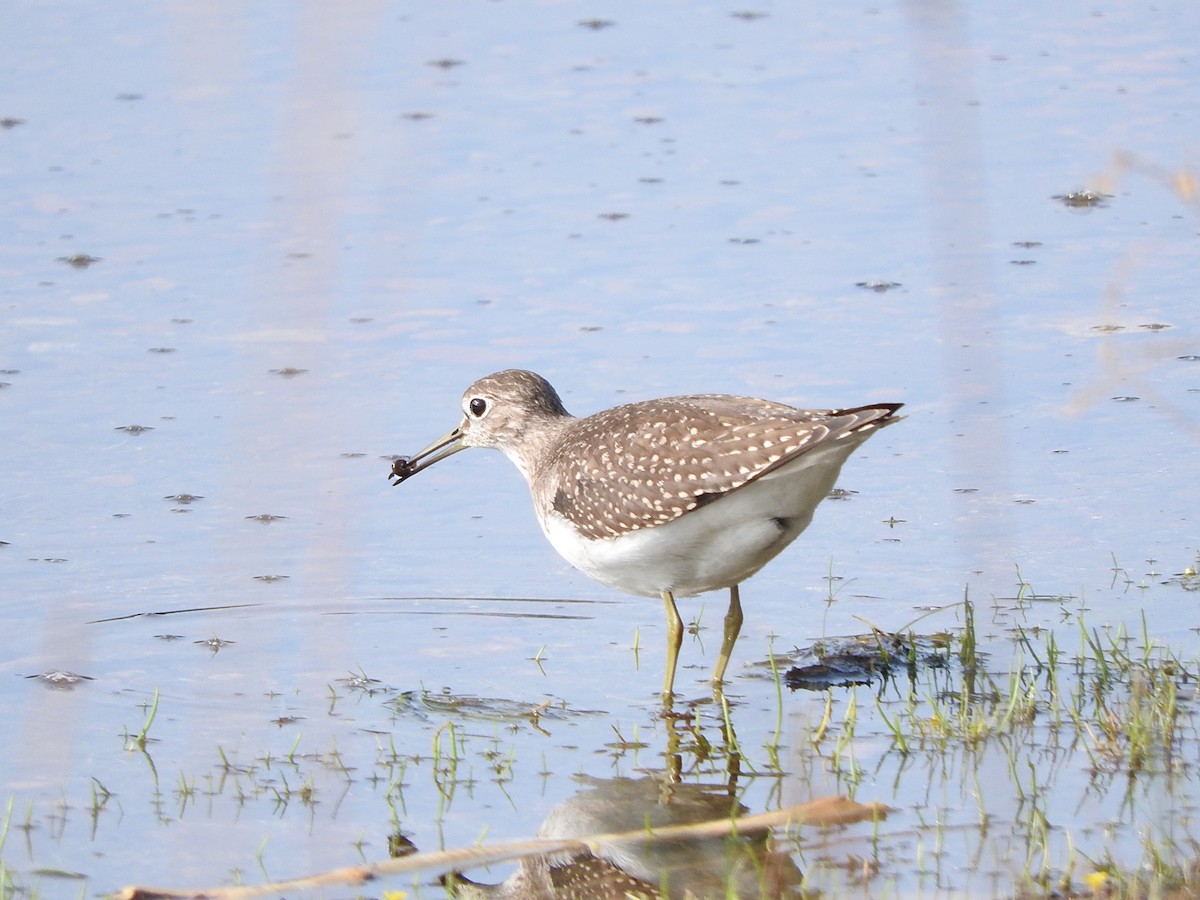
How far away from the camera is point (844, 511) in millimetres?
7754

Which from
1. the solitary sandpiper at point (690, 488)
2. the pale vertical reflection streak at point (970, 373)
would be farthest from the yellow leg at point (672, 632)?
the pale vertical reflection streak at point (970, 373)

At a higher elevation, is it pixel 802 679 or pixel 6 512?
pixel 6 512

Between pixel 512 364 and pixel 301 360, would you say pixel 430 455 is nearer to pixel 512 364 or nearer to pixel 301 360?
pixel 512 364

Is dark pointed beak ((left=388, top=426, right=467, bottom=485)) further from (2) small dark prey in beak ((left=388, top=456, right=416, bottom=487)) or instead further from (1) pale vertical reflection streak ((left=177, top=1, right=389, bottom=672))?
(1) pale vertical reflection streak ((left=177, top=1, right=389, bottom=672))

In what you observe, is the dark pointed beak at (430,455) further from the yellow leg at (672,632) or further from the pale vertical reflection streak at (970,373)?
the pale vertical reflection streak at (970,373)

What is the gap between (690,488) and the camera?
236 inches

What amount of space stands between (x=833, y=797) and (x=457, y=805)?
1.15 metres

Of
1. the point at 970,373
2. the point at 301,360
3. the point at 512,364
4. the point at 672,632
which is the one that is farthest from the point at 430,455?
the point at 301,360

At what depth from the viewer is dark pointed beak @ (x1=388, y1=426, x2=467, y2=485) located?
295 inches

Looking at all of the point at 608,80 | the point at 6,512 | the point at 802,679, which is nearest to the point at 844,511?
the point at 802,679

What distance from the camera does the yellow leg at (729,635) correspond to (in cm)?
641

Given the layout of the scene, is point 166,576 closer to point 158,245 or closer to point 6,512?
point 6,512

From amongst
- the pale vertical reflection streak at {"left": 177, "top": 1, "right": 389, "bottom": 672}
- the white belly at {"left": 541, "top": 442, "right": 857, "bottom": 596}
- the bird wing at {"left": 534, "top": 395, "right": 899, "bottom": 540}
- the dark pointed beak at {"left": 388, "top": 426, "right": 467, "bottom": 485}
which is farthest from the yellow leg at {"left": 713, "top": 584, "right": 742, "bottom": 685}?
the dark pointed beak at {"left": 388, "top": 426, "right": 467, "bottom": 485}

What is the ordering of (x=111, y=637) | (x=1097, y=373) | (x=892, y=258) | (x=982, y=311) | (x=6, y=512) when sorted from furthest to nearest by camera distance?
(x=892, y=258), (x=982, y=311), (x=1097, y=373), (x=6, y=512), (x=111, y=637)
